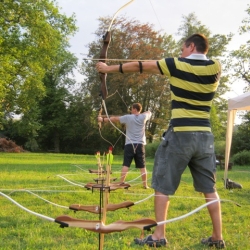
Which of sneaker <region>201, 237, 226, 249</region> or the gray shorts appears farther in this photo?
sneaker <region>201, 237, 226, 249</region>

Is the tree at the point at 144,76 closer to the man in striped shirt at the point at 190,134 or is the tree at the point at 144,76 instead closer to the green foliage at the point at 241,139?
the green foliage at the point at 241,139

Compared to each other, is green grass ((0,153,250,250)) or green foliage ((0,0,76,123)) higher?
green foliage ((0,0,76,123))

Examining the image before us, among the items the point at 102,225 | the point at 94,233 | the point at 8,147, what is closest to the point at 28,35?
the point at 8,147

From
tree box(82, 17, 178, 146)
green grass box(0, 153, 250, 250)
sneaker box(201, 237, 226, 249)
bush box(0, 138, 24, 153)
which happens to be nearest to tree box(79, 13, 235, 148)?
tree box(82, 17, 178, 146)

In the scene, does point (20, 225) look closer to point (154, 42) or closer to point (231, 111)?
point (231, 111)

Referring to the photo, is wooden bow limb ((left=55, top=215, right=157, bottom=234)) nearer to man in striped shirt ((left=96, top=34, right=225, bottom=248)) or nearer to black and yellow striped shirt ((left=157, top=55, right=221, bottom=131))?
man in striped shirt ((left=96, top=34, right=225, bottom=248))

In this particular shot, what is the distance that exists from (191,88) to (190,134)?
1.19 feet

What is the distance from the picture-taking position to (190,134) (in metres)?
3.34

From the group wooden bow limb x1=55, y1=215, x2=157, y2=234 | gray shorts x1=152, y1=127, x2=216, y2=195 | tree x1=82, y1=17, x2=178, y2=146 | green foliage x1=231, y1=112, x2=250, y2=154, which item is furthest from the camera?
tree x1=82, y1=17, x2=178, y2=146

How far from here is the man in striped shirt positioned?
10.7 feet

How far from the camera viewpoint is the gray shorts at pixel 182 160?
3.33 meters

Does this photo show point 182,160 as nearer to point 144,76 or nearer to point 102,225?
point 102,225

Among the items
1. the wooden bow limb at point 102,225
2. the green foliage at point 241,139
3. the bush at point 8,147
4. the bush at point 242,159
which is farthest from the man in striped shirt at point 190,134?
the bush at point 8,147

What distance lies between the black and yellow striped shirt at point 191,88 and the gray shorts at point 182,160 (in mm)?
80
